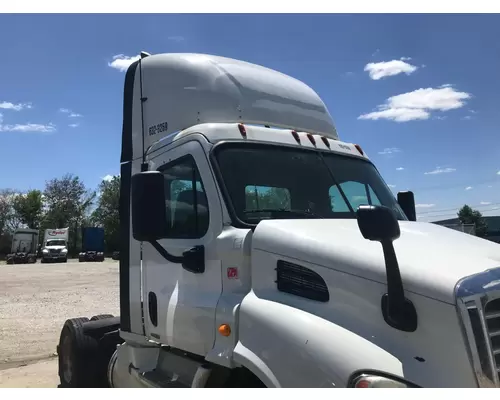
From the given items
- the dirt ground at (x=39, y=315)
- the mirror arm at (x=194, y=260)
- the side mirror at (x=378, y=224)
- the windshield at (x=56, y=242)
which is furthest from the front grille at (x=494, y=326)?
the windshield at (x=56, y=242)

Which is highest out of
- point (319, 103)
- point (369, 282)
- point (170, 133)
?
point (319, 103)

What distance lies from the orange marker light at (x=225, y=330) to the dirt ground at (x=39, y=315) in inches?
179

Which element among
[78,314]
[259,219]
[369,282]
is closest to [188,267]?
[259,219]

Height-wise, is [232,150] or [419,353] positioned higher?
[232,150]

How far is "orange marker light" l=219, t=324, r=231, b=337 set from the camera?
130 inches

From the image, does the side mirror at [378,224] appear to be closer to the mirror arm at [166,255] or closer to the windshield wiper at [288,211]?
the windshield wiper at [288,211]

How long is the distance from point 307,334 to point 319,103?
3137mm

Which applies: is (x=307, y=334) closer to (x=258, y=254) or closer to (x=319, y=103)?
(x=258, y=254)

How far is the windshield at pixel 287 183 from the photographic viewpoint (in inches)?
146

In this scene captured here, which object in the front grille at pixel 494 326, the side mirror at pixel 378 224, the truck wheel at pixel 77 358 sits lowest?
the truck wheel at pixel 77 358

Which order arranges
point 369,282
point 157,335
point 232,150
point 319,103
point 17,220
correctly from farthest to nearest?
point 17,220, point 319,103, point 157,335, point 232,150, point 369,282

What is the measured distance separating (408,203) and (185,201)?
2.79m

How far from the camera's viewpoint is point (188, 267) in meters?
3.75

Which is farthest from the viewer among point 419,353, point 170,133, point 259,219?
point 170,133
